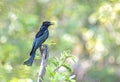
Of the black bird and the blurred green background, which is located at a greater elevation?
the blurred green background

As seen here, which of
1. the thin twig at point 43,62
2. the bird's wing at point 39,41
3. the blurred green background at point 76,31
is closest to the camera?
the thin twig at point 43,62

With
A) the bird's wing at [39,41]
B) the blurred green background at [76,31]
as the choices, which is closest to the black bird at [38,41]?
the bird's wing at [39,41]

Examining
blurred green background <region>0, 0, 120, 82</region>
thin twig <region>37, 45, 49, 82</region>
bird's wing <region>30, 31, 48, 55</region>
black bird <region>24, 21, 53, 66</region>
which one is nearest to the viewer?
thin twig <region>37, 45, 49, 82</region>

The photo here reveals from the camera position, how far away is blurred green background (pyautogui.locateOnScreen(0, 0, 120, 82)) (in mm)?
8836

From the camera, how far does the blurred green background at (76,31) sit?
8.84 meters

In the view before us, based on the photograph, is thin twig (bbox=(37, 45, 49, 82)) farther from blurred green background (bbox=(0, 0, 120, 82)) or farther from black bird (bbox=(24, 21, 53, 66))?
blurred green background (bbox=(0, 0, 120, 82))

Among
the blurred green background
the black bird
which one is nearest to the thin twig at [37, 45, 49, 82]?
the black bird

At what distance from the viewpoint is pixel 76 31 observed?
427 inches

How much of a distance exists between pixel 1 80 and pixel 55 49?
4.26m

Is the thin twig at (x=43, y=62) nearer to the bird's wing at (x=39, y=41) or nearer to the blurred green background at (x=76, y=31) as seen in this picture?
the bird's wing at (x=39, y=41)

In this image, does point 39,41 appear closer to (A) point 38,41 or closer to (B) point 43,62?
(A) point 38,41

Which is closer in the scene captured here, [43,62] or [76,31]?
[43,62]

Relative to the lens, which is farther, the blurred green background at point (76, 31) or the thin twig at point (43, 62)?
the blurred green background at point (76, 31)

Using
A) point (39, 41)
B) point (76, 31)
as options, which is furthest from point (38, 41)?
point (76, 31)
